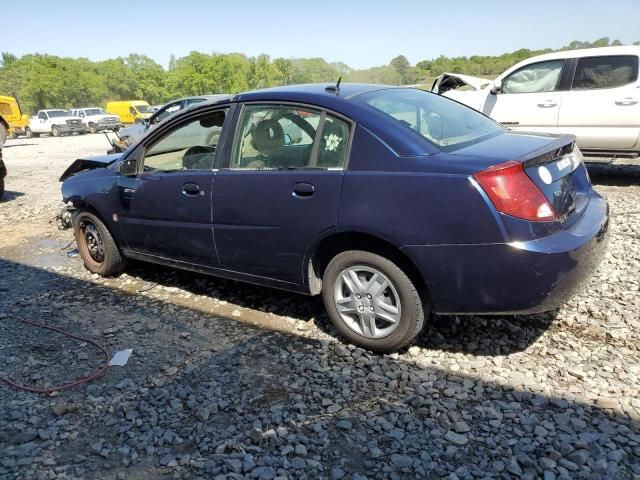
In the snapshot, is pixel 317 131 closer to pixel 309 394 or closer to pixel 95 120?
pixel 309 394

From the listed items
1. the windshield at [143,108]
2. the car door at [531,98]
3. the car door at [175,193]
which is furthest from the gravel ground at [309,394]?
the windshield at [143,108]

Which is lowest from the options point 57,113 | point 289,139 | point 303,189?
point 303,189

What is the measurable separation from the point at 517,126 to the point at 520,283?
20.9 ft

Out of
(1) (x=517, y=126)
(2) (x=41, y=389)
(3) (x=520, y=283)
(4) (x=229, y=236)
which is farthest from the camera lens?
(1) (x=517, y=126)

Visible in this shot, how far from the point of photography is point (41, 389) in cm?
319

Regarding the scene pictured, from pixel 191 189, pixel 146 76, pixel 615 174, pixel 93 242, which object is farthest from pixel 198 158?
pixel 146 76

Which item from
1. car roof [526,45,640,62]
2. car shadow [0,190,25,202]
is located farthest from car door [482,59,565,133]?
car shadow [0,190,25,202]

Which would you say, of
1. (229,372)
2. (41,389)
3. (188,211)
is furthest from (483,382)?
(41,389)

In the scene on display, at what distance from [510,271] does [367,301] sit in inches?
36.6

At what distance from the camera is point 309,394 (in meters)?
2.97

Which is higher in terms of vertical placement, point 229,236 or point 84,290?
point 229,236

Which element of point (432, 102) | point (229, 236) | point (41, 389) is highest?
point (432, 102)

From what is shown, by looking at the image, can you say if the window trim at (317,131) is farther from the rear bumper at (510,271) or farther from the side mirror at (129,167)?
the side mirror at (129,167)

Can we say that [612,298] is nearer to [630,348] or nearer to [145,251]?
[630,348]
